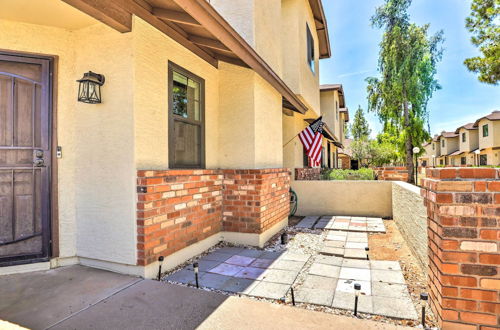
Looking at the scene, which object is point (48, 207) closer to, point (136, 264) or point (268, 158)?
point (136, 264)

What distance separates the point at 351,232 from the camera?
6270 millimetres

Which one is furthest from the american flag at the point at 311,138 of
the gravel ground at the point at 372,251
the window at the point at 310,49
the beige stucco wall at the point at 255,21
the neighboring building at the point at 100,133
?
the neighboring building at the point at 100,133

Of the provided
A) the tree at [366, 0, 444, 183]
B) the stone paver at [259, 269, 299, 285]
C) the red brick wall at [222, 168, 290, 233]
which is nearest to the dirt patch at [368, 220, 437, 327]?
the stone paver at [259, 269, 299, 285]

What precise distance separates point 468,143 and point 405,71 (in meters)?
25.0

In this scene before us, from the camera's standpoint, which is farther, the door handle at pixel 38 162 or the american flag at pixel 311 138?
the american flag at pixel 311 138

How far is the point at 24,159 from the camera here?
3.38m

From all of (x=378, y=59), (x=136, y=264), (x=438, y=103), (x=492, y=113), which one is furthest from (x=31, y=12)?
(x=492, y=113)

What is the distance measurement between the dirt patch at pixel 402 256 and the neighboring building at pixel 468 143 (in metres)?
35.0

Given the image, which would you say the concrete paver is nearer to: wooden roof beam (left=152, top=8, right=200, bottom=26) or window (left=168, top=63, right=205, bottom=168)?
window (left=168, top=63, right=205, bottom=168)

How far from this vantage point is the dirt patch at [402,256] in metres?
3.11

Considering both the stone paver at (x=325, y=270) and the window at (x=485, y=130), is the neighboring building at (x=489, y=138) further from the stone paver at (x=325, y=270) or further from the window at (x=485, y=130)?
the stone paver at (x=325, y=270)

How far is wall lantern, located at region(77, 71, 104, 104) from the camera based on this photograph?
133 inches

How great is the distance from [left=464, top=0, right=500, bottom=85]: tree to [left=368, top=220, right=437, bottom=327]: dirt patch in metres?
9.58

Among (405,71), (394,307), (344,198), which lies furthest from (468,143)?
(394,307)
